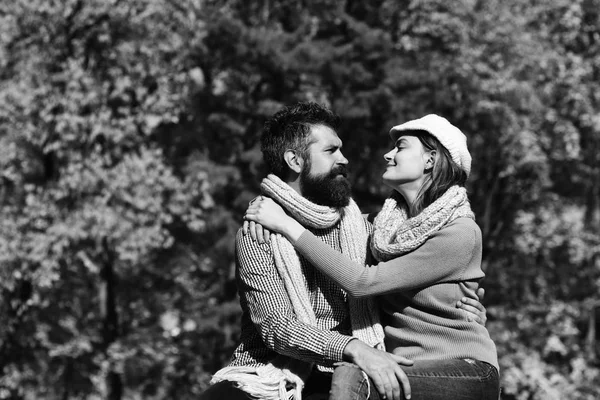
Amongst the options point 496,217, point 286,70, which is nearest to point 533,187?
point 496,217

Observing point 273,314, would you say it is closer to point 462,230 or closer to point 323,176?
point 323,176

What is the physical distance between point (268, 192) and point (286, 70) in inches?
535

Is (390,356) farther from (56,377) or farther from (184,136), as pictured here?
(56,377)

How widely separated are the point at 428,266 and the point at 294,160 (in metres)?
0.84

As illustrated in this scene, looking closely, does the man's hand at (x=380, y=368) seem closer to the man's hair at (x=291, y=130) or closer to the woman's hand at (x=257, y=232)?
the woman's hand at (x=257, y=232)

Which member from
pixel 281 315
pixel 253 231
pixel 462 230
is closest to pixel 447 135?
pixel 462 230

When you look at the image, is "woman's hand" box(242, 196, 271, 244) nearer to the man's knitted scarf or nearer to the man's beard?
the man's knitted scarf

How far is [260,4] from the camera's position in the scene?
63.4 feet

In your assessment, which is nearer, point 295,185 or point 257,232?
point 257,232

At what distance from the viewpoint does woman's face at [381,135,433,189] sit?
4438 mm

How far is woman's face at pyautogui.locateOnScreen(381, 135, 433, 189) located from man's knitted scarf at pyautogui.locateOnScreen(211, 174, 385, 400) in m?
0.31

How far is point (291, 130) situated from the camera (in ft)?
15.1

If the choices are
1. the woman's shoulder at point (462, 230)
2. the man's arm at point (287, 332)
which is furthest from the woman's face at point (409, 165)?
the man's arm at point (287, 332)

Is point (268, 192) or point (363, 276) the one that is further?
point (268, 192)
